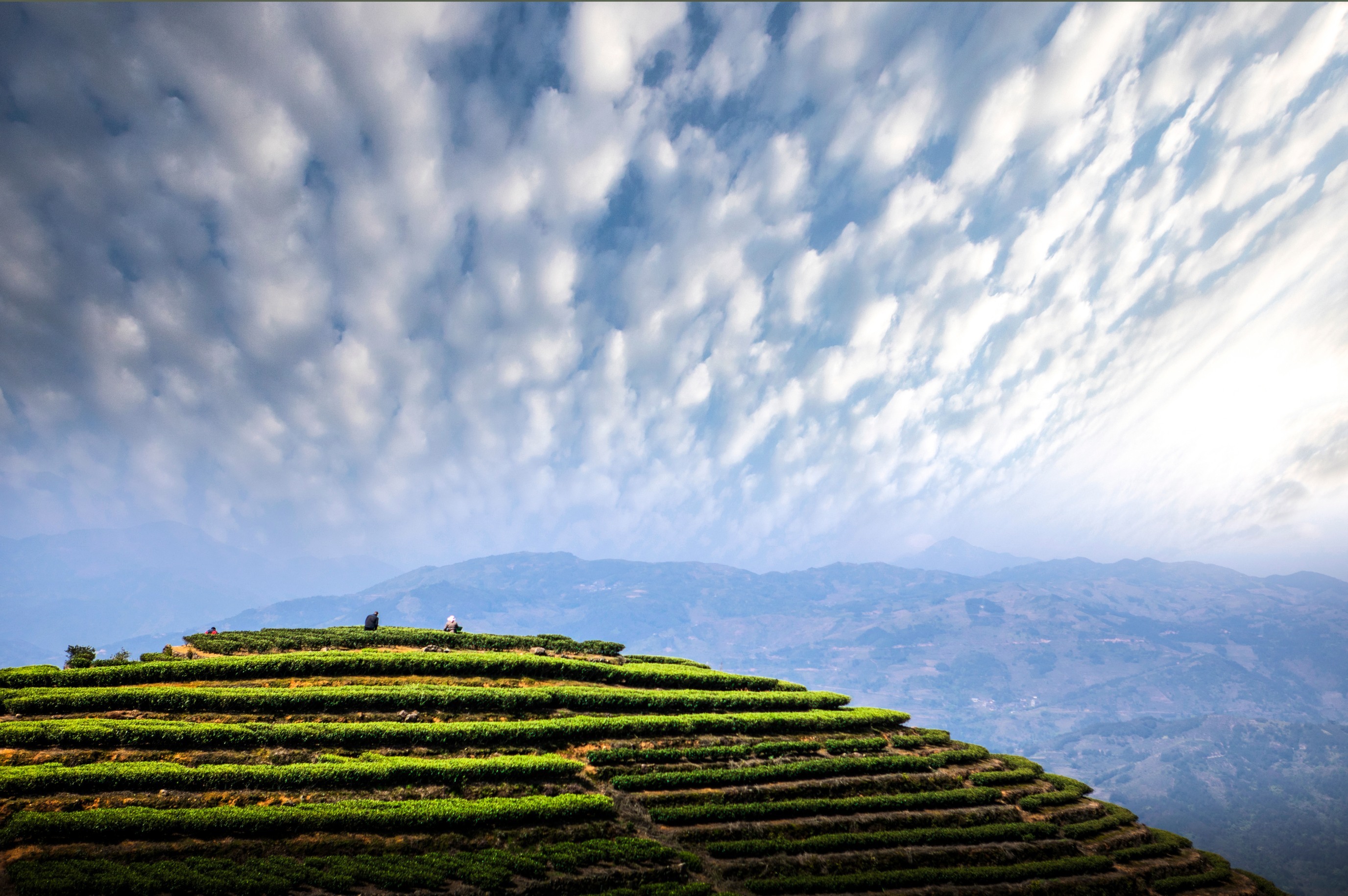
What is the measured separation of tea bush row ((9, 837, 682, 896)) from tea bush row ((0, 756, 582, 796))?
4389 millimetres

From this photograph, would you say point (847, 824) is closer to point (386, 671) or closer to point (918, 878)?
point (918, 878)

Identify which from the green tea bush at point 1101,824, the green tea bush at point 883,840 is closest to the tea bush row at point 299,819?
the green tea bush at point 883,840

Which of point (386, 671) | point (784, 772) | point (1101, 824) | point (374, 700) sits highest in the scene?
point (386, 671)

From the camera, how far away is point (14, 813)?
2281 cm

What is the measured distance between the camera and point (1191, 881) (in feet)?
116

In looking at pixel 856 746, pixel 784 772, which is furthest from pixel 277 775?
pixel 856 746

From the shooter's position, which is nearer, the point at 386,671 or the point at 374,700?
the point at 374,700

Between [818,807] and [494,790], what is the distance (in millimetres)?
19284

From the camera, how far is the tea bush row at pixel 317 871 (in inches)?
802

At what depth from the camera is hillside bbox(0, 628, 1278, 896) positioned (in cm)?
2378

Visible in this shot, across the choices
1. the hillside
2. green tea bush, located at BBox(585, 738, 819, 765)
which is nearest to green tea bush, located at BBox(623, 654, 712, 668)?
the hillside

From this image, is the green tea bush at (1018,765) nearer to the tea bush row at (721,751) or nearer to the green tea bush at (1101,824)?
the green tea bush at (1101,824)

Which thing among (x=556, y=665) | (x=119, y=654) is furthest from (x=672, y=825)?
(x=119, y=654)

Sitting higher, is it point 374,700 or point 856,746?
point 374,700
